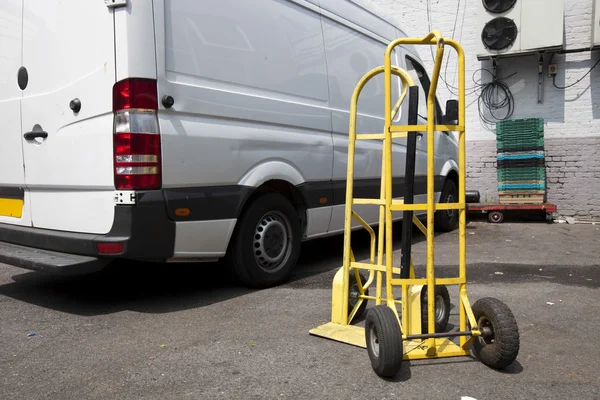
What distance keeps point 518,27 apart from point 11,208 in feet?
27.9

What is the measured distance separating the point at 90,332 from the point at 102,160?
1.11m

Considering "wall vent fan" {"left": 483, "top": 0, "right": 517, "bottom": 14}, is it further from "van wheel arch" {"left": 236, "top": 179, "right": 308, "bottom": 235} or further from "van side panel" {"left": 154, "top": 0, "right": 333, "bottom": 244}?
"van wheel arch" {"left": 236, "top": 179, "right": 308, "bottom": 235}

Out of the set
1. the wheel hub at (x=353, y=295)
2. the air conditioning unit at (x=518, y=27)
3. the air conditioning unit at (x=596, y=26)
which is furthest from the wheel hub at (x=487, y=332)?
the air conditioning unit at (x=596, y=26)

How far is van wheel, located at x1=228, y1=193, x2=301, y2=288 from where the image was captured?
14.7ft

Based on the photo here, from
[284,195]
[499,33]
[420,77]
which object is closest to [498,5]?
[499,33]

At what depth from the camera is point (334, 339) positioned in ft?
11.0

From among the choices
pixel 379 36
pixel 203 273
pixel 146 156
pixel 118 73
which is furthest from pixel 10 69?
pixel 379 36

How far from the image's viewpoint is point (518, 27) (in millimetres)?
9625

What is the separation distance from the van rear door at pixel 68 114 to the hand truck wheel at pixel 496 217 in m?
7.54

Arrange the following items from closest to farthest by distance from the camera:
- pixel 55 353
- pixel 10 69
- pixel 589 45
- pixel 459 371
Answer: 1. pixel 459 371
2. pixel 55 353
3. pixel 10 69
4. pixel 589 45

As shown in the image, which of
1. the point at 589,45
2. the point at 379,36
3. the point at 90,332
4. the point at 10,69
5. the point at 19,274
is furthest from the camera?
the point at 589,45

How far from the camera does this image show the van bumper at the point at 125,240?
12.0 feet

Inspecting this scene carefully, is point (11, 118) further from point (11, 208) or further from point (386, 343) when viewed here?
point (386, 343)

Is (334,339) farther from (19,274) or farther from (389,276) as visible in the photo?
(19,274)
